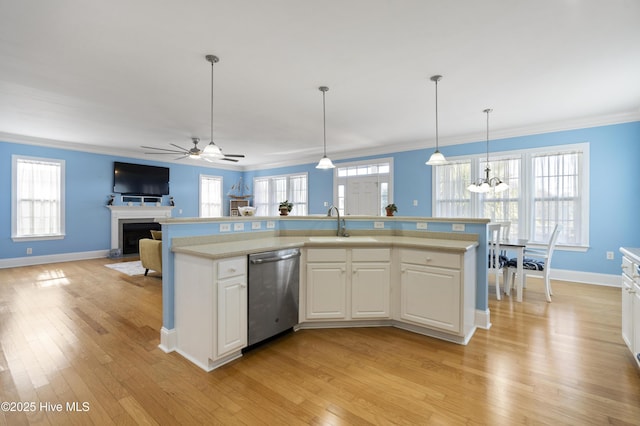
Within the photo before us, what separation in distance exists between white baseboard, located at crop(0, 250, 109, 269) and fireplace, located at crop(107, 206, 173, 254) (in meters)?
0.38

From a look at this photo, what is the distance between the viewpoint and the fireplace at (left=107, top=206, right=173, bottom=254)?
7.32 m

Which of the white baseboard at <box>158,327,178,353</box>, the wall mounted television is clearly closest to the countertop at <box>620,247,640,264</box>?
the white baseboard at <box>158,327,178,353</box>

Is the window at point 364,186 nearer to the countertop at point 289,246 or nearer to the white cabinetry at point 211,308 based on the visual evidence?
the countertop at point 289,246

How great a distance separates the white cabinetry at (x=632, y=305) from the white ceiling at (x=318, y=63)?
2.03 metres

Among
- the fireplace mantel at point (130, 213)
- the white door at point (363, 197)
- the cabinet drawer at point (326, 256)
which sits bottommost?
the cabinet drawer at point (326, 256)

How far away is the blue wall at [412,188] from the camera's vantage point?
4535mm

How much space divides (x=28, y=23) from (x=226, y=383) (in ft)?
11.0

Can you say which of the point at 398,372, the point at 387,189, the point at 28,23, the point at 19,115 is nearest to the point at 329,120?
the point at 387,189

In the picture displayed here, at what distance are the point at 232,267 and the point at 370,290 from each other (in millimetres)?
1468

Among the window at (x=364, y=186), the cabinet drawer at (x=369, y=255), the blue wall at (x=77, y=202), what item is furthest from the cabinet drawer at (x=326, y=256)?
the blue wall at (x=77, y=202)

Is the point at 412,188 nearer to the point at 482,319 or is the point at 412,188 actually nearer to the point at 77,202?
the point at 482,319

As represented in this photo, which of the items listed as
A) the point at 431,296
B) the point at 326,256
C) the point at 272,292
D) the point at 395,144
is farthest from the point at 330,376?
the point at 395,144

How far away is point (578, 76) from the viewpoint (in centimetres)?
330

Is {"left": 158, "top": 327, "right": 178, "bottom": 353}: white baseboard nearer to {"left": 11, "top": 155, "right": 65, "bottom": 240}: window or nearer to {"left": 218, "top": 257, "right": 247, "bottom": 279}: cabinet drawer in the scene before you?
{"left": 218, "top": 257, "right": 247, "bottom": 279}: cabinet drawer
